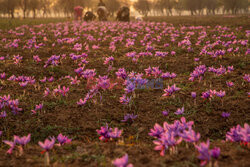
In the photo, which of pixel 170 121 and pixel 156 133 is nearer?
pixel 156 133

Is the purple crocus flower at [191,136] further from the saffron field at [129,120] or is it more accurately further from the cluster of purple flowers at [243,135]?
the cluster of purple flowers at [243,135]

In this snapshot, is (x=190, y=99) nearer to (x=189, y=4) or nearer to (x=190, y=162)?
(x=190, y=162)

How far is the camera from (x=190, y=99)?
418 cm

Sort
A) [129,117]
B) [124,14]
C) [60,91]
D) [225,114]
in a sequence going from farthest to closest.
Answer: [124,14]
[60,91]
[129,117]
[225,114]

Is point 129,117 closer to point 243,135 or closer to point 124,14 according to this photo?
point 243,135

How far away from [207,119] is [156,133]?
5.11 feet

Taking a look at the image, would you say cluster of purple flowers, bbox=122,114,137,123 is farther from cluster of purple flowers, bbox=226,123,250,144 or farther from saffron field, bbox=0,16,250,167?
cluster of purple flowers, bbox=226,123,250,144

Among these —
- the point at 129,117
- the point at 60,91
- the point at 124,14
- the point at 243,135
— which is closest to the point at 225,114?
the point at 243,135

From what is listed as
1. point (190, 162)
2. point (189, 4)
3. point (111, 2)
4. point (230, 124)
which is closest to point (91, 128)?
point (190, 162)

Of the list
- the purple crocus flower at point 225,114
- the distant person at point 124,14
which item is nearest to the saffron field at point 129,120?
the purple crocus flower at point 225,114

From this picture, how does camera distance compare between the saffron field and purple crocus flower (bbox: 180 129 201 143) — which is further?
the saffron field

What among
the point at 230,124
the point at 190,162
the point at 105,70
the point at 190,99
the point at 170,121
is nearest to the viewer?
the point at 190,162

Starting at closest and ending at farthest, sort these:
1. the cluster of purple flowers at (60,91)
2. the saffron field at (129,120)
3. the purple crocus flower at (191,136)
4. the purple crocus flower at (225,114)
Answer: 1. the purple crocus flower at (191,136)
2. the saffron field at (129,120)
3. the purple crocus flower at (225,114)
4. the cluster of purple flowers at (60,91)

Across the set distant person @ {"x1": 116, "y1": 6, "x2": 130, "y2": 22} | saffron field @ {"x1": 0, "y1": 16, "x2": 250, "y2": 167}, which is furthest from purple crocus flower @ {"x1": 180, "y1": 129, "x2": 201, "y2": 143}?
distant person @ {"x1": 116, "y1": 6, "x2": 130, "y2": 22}
